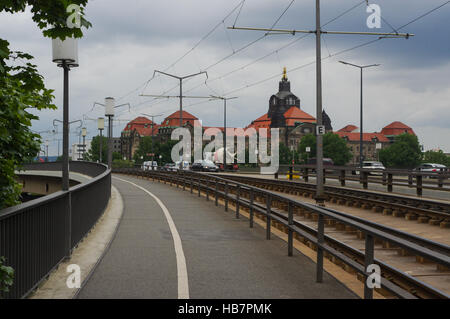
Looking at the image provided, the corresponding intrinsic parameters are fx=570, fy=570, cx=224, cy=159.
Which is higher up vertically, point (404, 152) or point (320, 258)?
point (404, 152)

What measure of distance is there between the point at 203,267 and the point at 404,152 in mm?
159959

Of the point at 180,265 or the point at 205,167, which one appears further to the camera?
the point at 205,167

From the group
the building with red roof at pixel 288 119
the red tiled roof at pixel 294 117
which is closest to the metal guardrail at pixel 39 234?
the building with red roof at pixel 288 119

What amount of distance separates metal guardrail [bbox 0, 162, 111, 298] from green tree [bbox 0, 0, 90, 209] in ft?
2.41

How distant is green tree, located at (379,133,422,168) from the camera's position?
161m

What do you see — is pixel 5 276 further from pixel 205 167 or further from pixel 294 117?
pixel 294 117

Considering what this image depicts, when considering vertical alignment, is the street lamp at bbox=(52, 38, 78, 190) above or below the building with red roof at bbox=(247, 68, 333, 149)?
below

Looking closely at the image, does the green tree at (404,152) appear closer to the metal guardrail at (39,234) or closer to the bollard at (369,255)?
the metal guardrail at (39,234)

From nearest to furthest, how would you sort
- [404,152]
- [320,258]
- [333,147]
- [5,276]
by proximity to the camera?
1. [5,276]
2. [320,258]
3. [333,147]
4. [404,152]

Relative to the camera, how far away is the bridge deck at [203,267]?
687 cm

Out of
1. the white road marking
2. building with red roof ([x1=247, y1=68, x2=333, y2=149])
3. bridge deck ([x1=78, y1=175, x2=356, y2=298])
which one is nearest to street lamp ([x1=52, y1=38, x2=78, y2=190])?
bridge deck ([x1=78, y1=175, x2=356, y2=298])

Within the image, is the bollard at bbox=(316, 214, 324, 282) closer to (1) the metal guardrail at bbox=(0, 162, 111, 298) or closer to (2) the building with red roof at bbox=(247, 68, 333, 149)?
(1) the metal guardrail at bbox=(0, 162, 111, 298)

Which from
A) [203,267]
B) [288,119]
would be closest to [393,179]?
[203,267]

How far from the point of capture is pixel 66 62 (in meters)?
10.1
